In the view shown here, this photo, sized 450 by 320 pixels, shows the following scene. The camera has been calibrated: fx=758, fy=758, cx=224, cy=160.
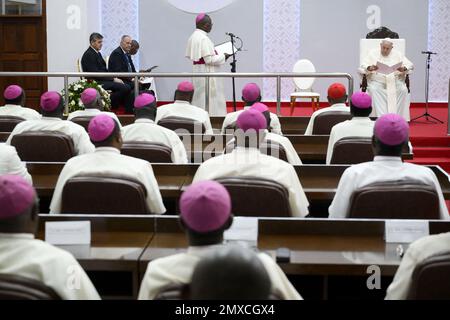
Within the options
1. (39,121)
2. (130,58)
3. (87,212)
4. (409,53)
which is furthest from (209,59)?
(87,212)

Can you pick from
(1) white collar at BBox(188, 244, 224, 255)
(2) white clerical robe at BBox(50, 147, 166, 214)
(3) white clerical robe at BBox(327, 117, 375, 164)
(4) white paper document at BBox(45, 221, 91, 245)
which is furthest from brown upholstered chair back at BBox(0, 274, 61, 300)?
(3) white clerical robe at BBox(327, 117, 375, 164)

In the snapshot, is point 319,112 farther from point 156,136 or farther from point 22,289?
point 22,289

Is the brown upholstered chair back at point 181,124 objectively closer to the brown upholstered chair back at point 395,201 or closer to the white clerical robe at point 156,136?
the white clerical robe at point 156,136

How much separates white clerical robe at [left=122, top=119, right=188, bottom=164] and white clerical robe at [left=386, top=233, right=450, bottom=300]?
3.34 metres

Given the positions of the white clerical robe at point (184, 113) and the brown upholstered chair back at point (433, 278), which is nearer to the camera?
the brown upholstered chair back at point (433, 278)

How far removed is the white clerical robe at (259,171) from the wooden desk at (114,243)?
688 millimetres

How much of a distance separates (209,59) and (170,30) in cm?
282

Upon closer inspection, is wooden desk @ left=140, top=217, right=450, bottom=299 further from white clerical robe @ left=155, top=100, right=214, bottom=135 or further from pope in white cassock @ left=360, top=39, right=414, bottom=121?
pope in white cassock @ left=360, top=39, right=414, bottom=121

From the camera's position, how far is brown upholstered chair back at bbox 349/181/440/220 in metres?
3.73

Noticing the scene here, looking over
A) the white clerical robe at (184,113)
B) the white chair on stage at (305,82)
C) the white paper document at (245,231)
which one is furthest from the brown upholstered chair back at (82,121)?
the white chair on stage at (305,82)

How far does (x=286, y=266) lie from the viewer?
9.94 feet

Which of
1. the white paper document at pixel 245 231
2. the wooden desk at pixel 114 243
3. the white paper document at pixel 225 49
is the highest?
the white paper document at pixel 225 49

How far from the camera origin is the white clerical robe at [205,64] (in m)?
10.9

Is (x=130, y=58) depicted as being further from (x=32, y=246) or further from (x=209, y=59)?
(x=32, y=246)
